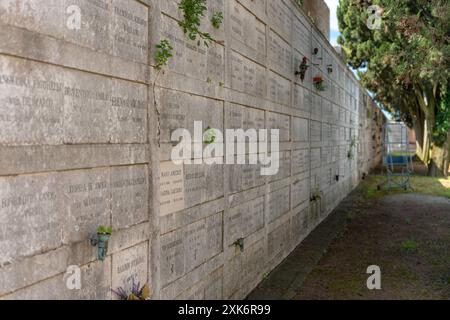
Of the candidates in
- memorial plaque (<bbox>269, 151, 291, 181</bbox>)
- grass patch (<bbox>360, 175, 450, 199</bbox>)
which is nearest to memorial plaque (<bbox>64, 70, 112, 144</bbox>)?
memorial plaque (<bbox>269, 151, 291, 181</bbox>)

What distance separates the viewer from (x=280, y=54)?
21.6 feet

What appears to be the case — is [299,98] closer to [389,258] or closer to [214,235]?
[389,258]

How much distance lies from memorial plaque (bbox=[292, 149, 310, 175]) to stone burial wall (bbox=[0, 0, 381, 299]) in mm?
1380

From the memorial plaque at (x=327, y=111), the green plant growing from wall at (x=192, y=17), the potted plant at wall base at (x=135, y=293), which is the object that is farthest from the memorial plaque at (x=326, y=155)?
the potted plant at wall base at (x=135, y=293)

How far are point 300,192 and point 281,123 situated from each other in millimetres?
1634

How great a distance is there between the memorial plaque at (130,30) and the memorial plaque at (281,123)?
10.0 ft

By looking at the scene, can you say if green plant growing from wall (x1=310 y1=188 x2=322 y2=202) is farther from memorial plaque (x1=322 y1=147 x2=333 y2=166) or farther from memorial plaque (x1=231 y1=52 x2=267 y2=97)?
memorial plaque (x1=231 y1=52 x2=267 y2=97)

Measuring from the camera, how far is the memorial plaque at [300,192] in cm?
732

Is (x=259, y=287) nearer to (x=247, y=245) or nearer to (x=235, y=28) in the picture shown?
(x=247, y=245)

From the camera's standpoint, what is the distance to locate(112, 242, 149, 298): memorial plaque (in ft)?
9.35

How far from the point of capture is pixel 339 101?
41.0 feet

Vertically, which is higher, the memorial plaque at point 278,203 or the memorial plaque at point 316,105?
the memorial plaque at point 316,105

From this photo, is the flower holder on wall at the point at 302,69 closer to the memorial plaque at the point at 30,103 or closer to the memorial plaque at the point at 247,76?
the memorial plaque at the point at 247,76
